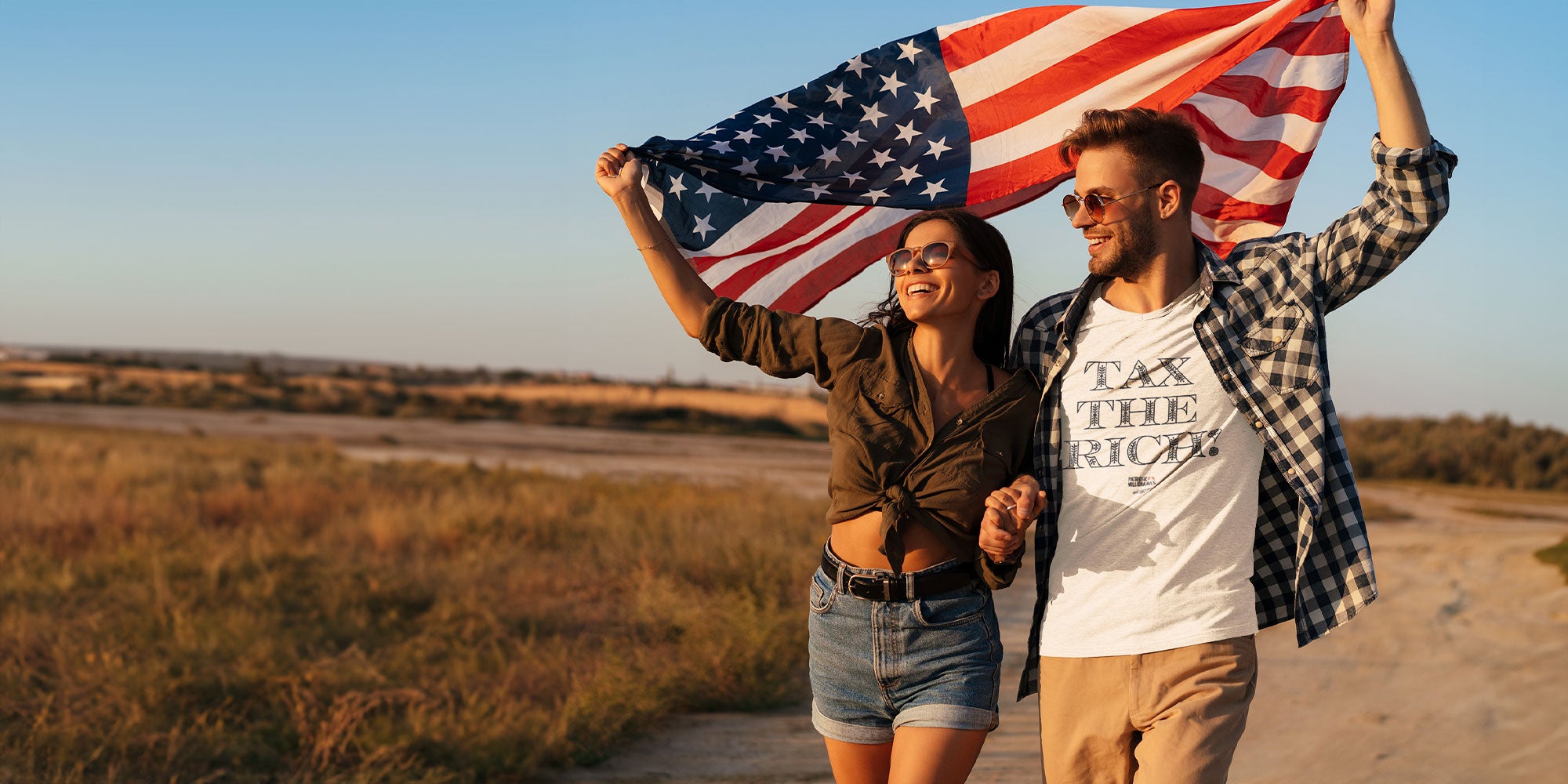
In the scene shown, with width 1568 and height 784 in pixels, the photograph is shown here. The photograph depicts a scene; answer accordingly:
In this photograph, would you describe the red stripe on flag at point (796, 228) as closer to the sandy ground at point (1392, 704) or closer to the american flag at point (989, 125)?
the american flag at point (989, 125)

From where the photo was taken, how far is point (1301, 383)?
304cm

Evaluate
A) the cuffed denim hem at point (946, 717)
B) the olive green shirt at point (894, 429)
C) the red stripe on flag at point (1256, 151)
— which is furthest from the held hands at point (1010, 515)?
the red stripe on flag at point (1256, 151)

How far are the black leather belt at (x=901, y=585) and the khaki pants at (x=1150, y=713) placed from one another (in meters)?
0.34

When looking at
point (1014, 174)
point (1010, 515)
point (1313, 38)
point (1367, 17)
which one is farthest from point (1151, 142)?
point (1313, 38)

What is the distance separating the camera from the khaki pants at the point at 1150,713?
291 cm

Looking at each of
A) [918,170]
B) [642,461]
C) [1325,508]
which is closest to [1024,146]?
[918,170]

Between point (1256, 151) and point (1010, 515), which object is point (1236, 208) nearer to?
point (1256, 151)

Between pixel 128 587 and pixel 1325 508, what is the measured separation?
9301 mm

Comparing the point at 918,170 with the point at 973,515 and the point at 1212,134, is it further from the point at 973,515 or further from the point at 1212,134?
the point at 973,515

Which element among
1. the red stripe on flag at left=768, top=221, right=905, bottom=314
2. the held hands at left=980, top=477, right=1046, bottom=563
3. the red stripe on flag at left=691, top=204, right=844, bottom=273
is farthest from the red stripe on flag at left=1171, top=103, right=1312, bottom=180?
the held hands at left=980, top=477, right=1046, bottom=563

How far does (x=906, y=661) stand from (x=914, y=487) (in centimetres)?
45

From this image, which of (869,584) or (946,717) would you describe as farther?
(869,584)

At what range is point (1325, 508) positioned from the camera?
312 centimetres

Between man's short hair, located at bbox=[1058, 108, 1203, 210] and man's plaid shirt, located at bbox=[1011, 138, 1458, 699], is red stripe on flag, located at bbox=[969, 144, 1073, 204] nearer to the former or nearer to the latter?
man's short hair, located at bbox=[1058, 108, 1203, 210]
